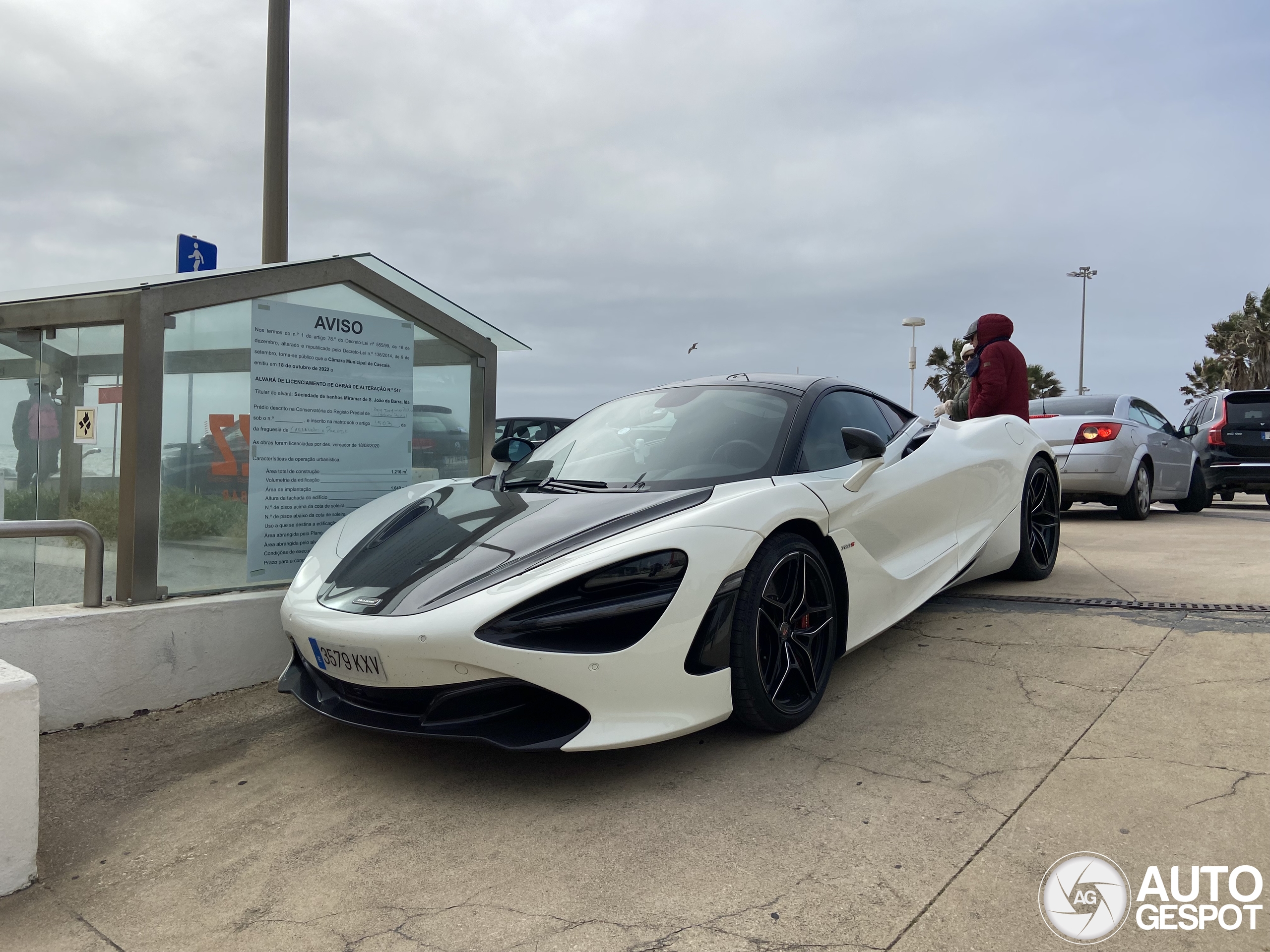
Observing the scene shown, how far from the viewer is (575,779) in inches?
110

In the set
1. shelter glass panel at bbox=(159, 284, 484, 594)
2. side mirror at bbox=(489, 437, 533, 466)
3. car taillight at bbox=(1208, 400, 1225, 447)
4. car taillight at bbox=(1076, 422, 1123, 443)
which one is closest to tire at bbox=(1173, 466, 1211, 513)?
car taillight at bbox=(1208, 400, 1225, 447)

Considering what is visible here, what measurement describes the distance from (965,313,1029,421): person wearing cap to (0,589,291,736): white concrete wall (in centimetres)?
439

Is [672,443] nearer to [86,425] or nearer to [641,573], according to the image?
[641,573]

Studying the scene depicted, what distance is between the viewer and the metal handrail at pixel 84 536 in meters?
3.29

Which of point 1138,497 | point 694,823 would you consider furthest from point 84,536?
point 1138,497

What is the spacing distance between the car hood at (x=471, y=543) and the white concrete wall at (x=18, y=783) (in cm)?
87

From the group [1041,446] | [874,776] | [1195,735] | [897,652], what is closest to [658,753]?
[874,776]

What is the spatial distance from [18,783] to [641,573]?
1781mm

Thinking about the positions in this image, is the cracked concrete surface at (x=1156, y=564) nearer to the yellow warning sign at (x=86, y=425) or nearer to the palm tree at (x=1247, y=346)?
the yellow warning sign at (x=86, y=425)

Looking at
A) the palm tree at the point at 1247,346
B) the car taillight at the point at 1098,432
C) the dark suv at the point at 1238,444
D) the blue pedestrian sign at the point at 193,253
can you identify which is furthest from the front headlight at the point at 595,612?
the palm tree at the point at 1247,346

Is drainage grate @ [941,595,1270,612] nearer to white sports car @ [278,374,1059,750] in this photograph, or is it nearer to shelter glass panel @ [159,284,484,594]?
white sports car @ [278,374,1059,750]

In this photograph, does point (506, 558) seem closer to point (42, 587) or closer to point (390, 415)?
point (390, 415)

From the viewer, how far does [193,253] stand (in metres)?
6.45

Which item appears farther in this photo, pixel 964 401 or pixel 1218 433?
pixel 1218 433
